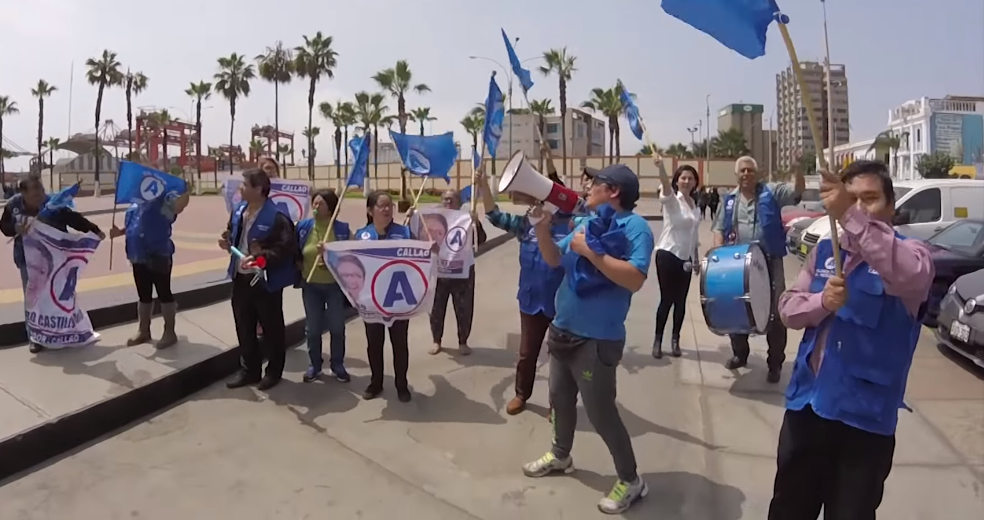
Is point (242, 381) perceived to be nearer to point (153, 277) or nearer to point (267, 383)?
point (267, 383)

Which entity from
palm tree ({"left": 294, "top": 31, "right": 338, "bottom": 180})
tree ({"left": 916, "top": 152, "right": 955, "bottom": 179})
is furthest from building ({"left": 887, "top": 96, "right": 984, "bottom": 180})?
palm tree ({"left": 294, "top": 31, "right": 338, "bottom": 180})

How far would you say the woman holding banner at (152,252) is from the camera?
6207 mm

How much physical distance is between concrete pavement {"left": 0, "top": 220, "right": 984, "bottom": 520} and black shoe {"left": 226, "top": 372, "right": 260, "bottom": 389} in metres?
0.12

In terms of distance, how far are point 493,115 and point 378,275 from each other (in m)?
1.79

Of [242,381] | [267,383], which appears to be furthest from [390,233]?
[242,381]

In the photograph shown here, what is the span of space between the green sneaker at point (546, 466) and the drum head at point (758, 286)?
1870 mm

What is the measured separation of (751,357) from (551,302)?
2867 millimetres

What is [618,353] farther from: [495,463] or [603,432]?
[495,463]

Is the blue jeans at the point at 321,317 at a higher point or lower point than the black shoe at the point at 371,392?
higher

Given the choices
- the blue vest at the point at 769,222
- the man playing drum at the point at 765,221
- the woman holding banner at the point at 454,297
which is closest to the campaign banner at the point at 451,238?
the woman holding banner at the point at 454,297

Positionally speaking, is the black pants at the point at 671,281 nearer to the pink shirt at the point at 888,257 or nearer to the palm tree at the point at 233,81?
the pink shirt at the point at 888,257

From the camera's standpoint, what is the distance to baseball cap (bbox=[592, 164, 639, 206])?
→ 3.78 meters

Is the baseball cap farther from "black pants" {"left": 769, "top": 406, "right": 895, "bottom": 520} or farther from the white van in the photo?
the white van

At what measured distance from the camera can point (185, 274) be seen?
10.1 metres
